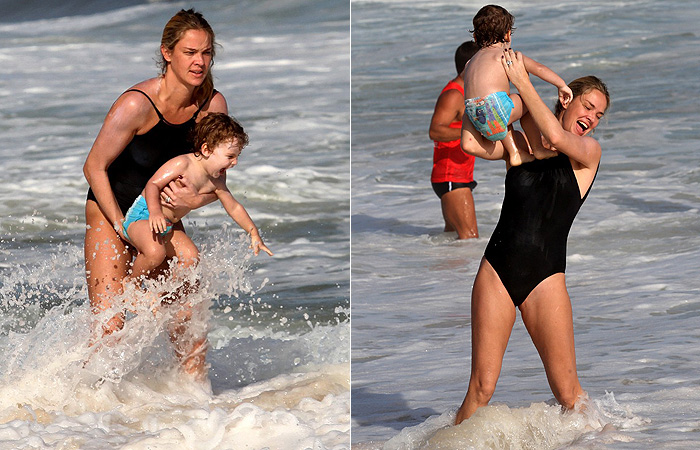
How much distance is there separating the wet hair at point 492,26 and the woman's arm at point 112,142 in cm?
160

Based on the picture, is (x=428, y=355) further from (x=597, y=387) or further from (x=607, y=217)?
(x=607, y=217)

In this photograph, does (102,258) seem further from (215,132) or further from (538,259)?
(538,259)

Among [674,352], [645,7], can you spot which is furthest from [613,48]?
[674,352]

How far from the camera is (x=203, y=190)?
16.1ft

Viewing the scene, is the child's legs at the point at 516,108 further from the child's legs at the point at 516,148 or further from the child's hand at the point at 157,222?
the child's hand at the point at 157,222

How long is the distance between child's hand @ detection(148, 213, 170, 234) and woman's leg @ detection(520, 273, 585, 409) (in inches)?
66.0

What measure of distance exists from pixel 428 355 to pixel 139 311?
1860mm

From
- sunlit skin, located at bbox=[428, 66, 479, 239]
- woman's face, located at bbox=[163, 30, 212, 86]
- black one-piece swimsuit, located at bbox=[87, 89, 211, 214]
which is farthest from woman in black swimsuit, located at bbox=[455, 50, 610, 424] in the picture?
sunlit skin, located at bbox=[428, 66, 479, 239]

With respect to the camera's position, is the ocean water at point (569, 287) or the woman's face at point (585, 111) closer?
the woman's face at point (585, 111)

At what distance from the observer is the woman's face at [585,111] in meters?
4.11

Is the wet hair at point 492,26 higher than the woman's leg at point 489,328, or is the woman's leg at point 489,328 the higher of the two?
the wet hair at point 492,26

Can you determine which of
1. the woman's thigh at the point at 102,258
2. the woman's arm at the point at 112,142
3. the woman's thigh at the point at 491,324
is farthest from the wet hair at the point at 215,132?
the woman's thigh at the point at 491,324

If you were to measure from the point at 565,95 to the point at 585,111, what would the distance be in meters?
0.10

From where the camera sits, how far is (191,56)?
4801mm
